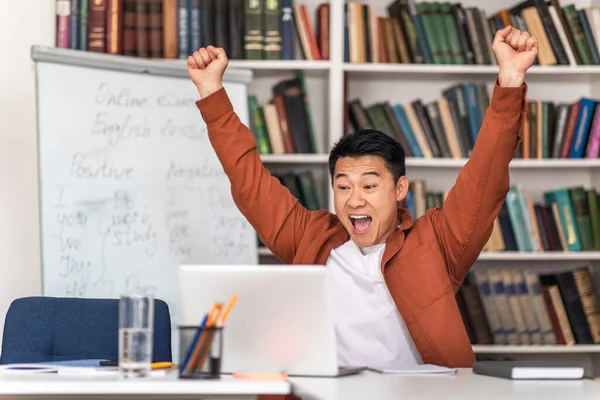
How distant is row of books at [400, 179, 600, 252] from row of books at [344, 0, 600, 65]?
546 mm

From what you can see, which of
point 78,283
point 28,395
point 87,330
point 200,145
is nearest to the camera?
point 28,395

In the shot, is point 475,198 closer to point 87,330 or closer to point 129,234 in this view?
point 87,330

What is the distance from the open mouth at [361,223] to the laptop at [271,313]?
2.62 feet

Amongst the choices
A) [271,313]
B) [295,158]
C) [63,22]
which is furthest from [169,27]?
[271,313]

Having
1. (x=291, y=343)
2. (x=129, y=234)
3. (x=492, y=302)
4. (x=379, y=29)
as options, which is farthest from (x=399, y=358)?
(x=379, y=29)

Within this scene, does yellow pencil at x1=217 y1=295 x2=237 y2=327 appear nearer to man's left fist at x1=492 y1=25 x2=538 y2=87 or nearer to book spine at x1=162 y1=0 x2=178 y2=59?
man's left fist at x1=492 y1=25 x2=538 y2=87

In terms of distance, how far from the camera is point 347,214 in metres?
2.45

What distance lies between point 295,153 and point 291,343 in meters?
2.18

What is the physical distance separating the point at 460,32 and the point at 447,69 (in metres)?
0.17

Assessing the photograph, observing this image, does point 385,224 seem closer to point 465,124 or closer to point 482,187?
point 482,187

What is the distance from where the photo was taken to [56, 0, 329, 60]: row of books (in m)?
3.60

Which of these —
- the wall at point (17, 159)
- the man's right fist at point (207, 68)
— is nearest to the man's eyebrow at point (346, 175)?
the man's right fist at point (207, 68)

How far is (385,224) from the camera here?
8.14 feet

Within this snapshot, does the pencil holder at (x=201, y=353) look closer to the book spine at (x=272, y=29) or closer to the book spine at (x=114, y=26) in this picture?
the book spine at (x=114, y=26)
